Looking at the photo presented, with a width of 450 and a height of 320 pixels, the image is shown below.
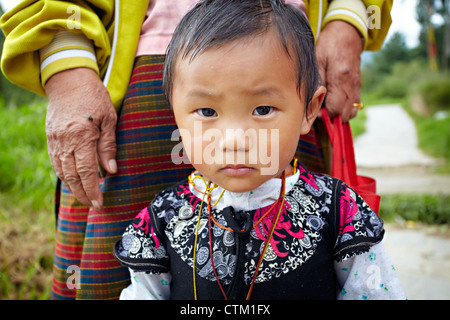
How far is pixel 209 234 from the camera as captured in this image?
1.24m

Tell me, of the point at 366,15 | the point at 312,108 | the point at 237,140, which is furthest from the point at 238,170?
the point at 366,15

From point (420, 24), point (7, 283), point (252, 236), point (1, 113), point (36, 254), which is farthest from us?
point (420, 24)

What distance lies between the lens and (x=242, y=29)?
3.49 ft

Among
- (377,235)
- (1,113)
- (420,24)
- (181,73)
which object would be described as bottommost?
(377,235)

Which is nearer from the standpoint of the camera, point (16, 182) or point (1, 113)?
point (16, 182)

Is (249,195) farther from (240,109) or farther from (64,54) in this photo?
(64,54)

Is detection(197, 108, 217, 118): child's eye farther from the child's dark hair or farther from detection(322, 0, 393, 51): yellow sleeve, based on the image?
detection(322, 0, 393, 51): yellow sleeve

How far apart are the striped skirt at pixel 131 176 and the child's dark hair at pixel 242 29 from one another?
33 centimetres

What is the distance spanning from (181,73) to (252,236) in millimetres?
518

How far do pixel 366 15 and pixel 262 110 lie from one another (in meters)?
0.86

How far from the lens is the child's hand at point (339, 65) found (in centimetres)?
155

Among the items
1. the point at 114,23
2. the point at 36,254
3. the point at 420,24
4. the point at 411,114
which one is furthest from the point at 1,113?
the point at 420,24

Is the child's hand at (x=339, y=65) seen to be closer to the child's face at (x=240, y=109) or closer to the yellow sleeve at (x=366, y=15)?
the yellow sleeve at (x=366, y=15)

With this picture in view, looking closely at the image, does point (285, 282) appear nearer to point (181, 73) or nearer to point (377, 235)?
point (377, 235)
